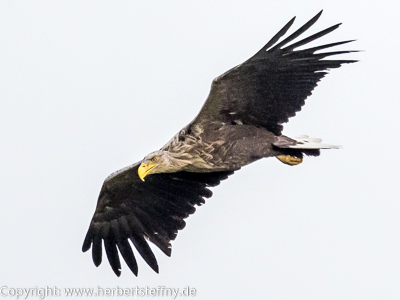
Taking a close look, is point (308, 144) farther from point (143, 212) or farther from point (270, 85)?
point (143, 212)

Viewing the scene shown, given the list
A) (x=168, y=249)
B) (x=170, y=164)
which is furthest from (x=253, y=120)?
(x=168, y=249)

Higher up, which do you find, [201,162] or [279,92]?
[279,92]

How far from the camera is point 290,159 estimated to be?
1034cm

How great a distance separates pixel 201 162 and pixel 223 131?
49 centimetres

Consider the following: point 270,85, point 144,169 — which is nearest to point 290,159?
point 270,85

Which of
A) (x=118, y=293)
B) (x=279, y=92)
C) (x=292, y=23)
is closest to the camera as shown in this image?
(x=292, y=23)

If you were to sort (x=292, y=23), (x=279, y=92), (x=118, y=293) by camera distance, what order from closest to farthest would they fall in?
(x=292, y=23), (x=279, y=92), (x=118, y=293)

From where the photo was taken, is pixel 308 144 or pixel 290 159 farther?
pixel 290 159

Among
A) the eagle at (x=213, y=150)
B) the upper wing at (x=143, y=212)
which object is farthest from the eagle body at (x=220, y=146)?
the upper wing at (x=143, y=212)

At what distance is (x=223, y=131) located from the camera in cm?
978

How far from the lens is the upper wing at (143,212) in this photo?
11.0m

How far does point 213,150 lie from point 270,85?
3.62ft

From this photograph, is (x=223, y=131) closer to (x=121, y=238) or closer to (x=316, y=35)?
(x=316, y=35)

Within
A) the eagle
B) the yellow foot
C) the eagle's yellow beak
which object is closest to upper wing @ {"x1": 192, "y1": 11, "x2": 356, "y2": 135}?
the eagle
